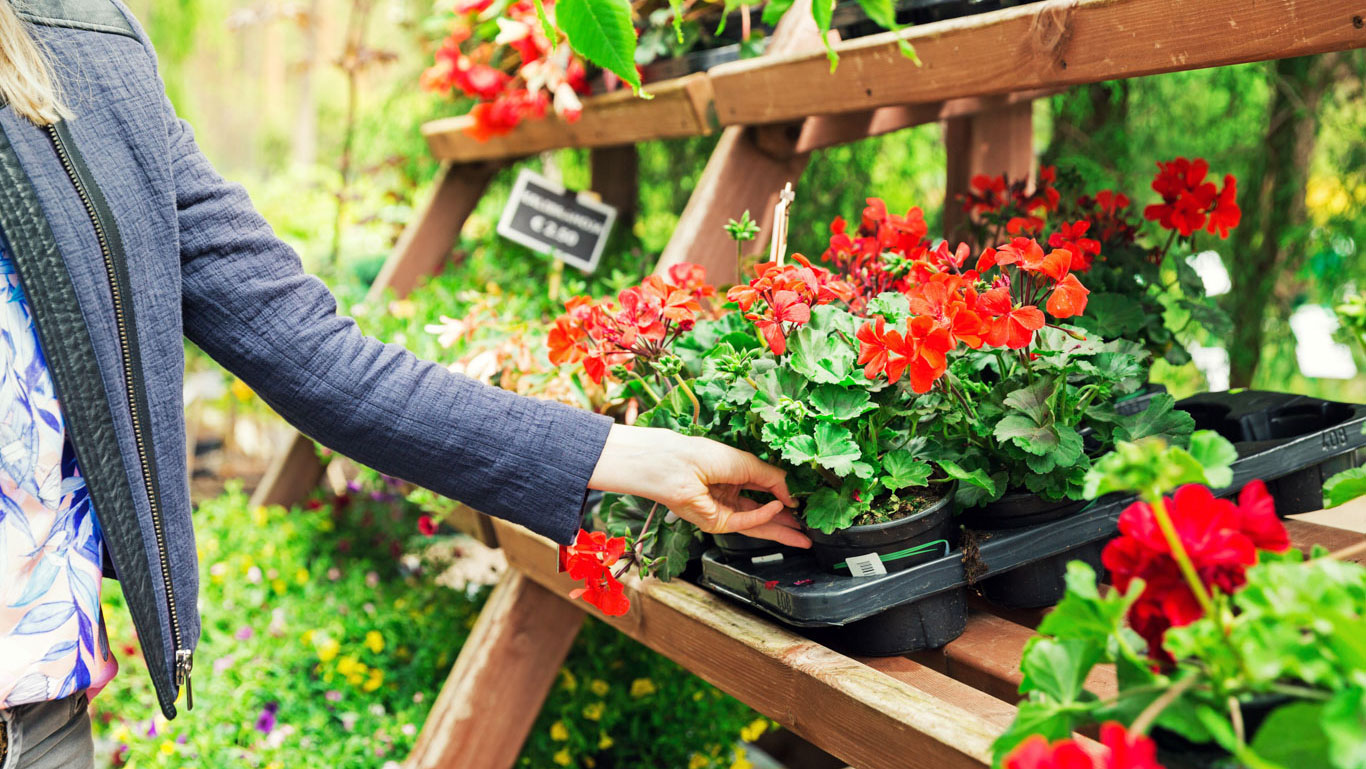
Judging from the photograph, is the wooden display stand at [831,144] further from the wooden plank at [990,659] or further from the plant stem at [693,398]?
the plant stem at [693,398]

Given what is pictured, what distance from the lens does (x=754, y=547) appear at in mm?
921

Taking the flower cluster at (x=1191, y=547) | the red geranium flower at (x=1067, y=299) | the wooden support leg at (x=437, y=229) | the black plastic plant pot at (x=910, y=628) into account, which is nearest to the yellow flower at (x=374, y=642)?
the wooden support leg at (x=437, y=229)

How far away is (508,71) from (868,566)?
142cm

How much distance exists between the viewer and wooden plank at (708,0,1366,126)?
70 cm

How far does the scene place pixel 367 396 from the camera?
2.82ft

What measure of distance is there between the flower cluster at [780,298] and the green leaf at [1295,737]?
0.46m

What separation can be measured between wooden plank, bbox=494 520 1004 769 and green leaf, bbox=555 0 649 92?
1.58 feet

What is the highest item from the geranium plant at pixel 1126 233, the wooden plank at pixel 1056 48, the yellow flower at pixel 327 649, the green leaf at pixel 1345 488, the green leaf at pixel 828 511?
the wooden plank at pixel 1056 48

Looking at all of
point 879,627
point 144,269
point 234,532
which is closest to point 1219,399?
point 879,627

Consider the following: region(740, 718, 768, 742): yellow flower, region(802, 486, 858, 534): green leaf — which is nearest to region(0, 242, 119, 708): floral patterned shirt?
region(802, 486, 858, 534): green leaf

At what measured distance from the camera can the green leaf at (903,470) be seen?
2.64 ft

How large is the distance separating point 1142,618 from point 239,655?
167 centimetres

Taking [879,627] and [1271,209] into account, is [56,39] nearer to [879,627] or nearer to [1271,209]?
[879,627]

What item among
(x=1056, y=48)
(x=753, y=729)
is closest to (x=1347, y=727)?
(x=1056, y=48)
